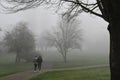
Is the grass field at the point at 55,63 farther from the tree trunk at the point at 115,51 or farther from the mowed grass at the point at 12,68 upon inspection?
the tree trunk at the point at 115,51

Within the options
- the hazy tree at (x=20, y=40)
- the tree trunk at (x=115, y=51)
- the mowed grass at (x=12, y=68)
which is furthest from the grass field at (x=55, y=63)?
the tree trunk at (x=115, y=51)

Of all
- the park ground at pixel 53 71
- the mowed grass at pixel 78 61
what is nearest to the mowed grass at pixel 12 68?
the park ground at pixel 53 71

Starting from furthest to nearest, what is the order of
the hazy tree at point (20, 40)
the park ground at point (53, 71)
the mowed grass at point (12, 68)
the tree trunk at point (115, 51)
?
the hazy tree at point (20, 40)
the mowed grass at point (12, 68)
the park ground at point (53, 71)
the tree trunk at point (115, 51)

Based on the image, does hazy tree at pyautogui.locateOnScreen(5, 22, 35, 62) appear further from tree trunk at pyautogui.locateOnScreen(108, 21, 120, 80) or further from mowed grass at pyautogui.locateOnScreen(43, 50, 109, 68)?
tree trunk at pyautogui.locateOnScreen(108, 21, 120, 80)

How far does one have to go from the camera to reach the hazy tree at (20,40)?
54.3 m

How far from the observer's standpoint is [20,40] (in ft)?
179

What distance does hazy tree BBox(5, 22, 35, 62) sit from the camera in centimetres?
5434

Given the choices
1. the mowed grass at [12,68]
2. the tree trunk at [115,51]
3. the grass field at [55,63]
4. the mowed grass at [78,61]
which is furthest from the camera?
the mowed grass at [78,61]

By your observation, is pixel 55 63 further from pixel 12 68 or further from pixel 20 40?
pixel 12 68

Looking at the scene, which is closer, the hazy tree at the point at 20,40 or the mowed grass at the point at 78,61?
the mowed grass at the point at 78,61

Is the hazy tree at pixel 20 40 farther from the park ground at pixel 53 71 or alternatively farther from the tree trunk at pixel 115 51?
the tree trunk at pixel 115 51

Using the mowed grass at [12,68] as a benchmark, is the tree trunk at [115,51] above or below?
above

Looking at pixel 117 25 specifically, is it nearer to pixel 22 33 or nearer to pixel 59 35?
pixel 22 33

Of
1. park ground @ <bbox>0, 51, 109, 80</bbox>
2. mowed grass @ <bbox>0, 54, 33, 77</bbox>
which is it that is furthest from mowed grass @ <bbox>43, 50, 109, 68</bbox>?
mowed grass @ <bbox>0, 54, 33, 77</bbox>
